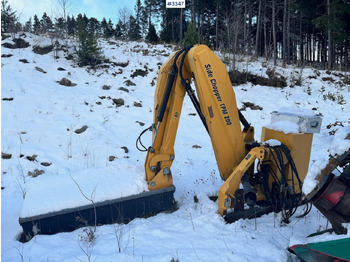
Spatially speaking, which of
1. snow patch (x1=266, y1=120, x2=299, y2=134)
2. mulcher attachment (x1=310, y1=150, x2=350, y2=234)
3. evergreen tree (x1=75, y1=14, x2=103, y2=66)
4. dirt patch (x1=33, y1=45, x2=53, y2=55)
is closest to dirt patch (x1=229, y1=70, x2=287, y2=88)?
evergreen tree (x1=75, y1=14, x2=103, y2=66)

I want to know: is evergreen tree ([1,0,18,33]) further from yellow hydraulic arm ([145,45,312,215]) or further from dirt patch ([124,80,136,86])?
yellow hydraulic arm ([145,45,312,215])

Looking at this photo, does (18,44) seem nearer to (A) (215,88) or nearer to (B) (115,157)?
(B) (115,157)

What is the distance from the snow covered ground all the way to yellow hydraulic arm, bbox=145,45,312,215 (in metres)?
0.45

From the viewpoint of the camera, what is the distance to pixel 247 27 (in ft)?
122

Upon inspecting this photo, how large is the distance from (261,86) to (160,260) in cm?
1148

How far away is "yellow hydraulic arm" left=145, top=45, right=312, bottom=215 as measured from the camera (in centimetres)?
336

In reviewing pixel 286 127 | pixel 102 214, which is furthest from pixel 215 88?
pixel 102 214

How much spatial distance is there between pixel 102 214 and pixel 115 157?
10.0ft

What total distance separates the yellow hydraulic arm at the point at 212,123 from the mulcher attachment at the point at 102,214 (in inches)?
8.5

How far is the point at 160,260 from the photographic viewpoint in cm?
256

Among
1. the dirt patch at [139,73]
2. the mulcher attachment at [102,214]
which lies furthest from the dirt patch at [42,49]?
the mulcher attachment at [102,214]

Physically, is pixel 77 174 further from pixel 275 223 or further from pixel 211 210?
pixel 275 223

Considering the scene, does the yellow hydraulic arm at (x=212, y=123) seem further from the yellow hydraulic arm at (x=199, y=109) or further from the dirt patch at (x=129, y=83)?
the dirt patch at (x=129, y=83)

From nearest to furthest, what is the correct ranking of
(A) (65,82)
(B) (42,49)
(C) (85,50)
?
1. (A) (65,82)
2. (C) (85,50)
3. (B) (42,49)
